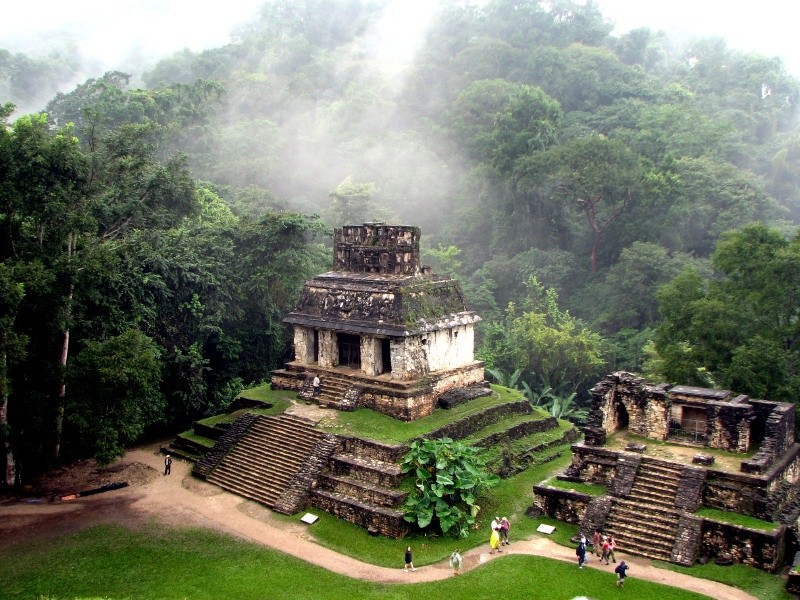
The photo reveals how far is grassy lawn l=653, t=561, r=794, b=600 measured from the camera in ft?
39.0

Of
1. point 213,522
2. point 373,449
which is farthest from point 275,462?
point 373,449

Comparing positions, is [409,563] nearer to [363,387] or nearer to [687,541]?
[687,541]

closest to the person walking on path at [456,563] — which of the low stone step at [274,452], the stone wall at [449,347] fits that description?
the low stone step at [274,452]

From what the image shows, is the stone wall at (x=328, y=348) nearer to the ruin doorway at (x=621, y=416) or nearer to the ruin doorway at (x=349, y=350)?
the ruin doorway at (x=349, y=350)

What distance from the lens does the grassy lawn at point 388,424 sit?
54.2 ft

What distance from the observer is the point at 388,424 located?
17203 millimetres

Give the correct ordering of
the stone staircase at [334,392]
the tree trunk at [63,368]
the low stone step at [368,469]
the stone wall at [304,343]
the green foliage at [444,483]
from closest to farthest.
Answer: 1. the green foliage at [444,483]
2. the low stone step at [368,469]
3. the tree trunk at [63,368]
4. the stone staircase at [334,392]
5. the stone wall at [304,343]

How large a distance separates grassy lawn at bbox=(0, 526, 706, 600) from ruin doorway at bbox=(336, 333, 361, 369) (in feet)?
22.4

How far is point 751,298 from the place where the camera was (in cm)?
1902

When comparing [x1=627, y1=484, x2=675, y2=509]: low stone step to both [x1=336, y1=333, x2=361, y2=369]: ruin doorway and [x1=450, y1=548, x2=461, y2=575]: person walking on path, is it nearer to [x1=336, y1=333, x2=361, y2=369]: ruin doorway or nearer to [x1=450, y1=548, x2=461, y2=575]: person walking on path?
[x1=450, y1=548, x2=461, y2=575]: person walking on path

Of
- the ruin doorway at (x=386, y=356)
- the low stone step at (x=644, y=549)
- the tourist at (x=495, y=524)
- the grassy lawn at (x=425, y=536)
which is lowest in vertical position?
the grassy lawn at (x=425, y=536)

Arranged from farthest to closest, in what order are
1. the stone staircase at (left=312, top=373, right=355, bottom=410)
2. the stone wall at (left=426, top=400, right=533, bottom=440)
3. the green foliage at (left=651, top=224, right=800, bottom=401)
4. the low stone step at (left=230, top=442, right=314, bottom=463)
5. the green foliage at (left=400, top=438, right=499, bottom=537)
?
the stone staircase at (left=312, top=373, right=355, bottom=410)
the green foliage at (left=651, top=224, right=800, bottom=401)
the stone wall at (left=426, top=400, right=533, bottom=440)
the low stone step at (left=230, top=442, right=314, bottom=463)
the green foliage at (left=400, top=438, right=499, bottom=537)

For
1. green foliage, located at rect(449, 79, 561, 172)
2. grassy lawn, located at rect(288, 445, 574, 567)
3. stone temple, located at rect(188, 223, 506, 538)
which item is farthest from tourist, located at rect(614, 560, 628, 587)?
green foliage, located at rect(449, 79, 561, 172)

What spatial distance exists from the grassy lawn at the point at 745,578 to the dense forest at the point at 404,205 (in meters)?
6.41
